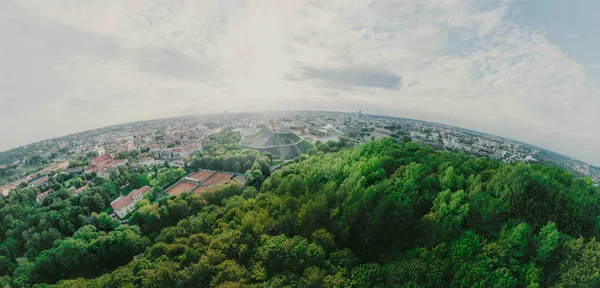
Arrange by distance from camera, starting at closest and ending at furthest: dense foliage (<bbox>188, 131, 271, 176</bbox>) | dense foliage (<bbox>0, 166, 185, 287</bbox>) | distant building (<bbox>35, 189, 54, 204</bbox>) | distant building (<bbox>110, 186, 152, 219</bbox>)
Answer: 1. dense foliage (<bbox>0, 166, 185, 287</bbox>)
2. distant building (<bbox>110, 186, 152, 219</bbox>)
3. distant building (<bbox>35, 189, 54, 204</bbox>)
4. dense foliage (<bbox>188, 131, 271, 176</bbox>)

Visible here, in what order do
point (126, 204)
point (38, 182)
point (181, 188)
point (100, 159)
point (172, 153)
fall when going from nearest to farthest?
point (126, 204), point (181, 188), point (38, 182), point (100, 159), point (172, 153)

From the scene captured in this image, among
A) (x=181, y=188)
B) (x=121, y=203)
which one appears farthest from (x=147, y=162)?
(x=121, y=203)

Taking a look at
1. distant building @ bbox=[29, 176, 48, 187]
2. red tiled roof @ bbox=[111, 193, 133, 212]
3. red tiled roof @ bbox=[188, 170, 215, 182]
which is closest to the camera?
red tiled roof @ bbox=[111, 193, 133, 212]

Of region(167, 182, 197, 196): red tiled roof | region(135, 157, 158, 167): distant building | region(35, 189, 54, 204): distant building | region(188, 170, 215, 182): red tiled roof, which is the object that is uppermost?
region(188, 170, 215, 182): red tiled roof

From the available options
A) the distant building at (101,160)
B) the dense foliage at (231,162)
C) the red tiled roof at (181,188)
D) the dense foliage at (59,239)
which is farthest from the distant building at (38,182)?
the dense foliage at (231,162)

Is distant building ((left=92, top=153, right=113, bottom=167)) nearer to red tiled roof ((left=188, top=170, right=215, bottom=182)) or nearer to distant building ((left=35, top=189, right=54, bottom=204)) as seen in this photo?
distant building ((left=35, top=189, right=54, bottom=204))

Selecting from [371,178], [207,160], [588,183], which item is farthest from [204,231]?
[588,183]

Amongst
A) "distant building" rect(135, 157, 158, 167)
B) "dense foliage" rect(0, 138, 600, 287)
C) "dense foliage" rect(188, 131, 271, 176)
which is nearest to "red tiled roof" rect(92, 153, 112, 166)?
"distant building" rect(135, 157, 158, 167)

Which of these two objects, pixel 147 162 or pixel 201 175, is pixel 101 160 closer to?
pixel 147 162

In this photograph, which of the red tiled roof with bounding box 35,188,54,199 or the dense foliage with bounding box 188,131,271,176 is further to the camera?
the dense foliage with bounding box 188,131,271,176
